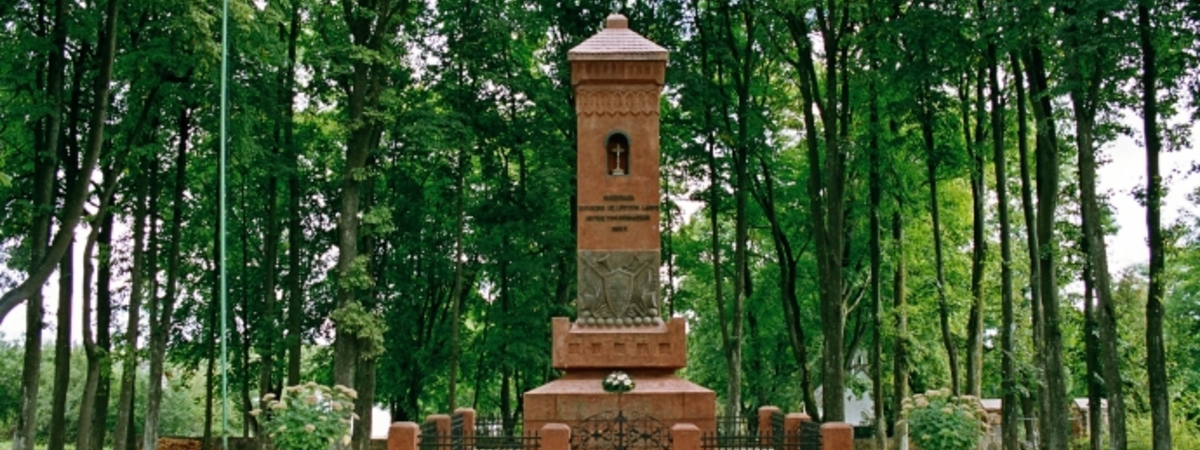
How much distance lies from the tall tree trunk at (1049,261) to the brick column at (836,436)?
17.7ft

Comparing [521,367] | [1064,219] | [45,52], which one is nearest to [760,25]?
[1064,219]

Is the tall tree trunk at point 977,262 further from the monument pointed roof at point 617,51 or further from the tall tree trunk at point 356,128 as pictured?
the tall tree trunk at point 356,128

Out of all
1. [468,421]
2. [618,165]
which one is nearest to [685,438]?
[468,421]

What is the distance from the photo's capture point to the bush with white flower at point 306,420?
12.2 metres

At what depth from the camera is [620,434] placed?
Answer: 1343 cm

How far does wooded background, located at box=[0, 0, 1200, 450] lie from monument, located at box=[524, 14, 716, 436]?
5.22m

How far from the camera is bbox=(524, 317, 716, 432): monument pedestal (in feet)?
48.6

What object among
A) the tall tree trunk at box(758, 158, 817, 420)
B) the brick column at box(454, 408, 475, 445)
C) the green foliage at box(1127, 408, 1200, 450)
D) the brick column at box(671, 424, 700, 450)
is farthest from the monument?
the green foliage at box(1127, 408, 1200, 450)

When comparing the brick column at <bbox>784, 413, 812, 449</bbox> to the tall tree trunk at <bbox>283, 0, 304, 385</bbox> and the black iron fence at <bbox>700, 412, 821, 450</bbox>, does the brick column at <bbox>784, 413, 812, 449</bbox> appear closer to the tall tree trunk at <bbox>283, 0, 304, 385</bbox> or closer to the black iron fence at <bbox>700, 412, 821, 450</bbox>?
the black iron fence at <bbox>700, 412, 821, 450</bbox>

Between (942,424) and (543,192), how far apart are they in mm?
13415

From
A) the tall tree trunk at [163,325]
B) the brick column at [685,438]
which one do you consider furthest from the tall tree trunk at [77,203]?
the brick column at [685,438]

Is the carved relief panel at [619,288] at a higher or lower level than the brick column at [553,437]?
higher

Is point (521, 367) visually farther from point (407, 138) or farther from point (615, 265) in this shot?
point (615, 265)

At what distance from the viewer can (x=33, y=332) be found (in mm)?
19281
